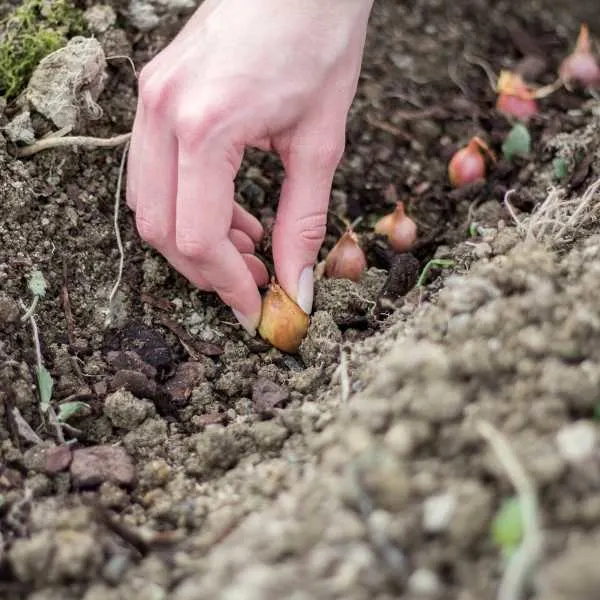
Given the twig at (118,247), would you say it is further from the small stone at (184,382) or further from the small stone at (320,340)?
the small stone at (320,340)

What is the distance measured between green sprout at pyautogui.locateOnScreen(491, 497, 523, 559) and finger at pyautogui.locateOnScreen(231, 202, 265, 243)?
2.84 feet

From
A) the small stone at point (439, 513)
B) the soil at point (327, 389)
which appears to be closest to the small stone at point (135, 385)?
the soil at point (327, 389)

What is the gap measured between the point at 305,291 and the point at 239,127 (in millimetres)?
316

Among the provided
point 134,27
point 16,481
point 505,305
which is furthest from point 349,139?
point 16,481

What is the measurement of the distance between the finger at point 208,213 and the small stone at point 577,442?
26.2 inches

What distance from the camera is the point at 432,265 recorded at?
5.10ft

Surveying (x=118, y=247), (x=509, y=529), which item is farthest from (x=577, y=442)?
(x=118, y=247)

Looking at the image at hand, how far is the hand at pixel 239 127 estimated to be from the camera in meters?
1.31

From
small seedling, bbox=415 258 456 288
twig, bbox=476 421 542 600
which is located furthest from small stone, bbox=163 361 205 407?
twig, bbox=476 421 542 600

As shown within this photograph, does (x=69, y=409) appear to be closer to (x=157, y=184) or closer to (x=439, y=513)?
(x=157, y=184)

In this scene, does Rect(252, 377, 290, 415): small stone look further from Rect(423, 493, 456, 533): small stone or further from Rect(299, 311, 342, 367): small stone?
Rect(423, 493, 456, 533): small stone

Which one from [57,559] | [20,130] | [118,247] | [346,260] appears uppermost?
[20,130]

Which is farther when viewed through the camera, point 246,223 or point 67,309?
point 246,223

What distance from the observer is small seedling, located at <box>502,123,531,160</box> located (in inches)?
72.8
